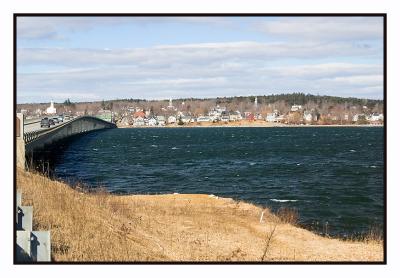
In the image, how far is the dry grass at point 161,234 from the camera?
13.1 metres

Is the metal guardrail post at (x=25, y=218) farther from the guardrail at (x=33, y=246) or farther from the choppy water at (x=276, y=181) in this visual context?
the choppy water at (x=276, y=181)

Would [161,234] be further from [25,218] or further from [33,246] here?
[33,246]

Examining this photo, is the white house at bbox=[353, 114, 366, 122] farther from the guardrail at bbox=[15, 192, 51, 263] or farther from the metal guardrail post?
the guardrail at bbox=[15, 192, 51, 263]

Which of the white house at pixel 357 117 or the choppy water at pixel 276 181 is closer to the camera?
the choppy water at pixel 276 181

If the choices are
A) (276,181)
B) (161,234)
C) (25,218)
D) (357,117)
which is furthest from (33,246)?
(357,117)

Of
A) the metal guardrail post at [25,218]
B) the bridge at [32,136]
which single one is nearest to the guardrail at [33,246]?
the metal guardrail post at [25,218]

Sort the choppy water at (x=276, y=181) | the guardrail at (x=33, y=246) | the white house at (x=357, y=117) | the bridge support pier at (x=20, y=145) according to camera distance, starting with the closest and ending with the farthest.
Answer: the guardrail at (x=33, y=246), the bridge support pier at (x=20, y=145), the choppy water at (x=276, y=181), the white house at (x=357, y=117)

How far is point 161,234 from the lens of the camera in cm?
1778

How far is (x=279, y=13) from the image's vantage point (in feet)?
32.0

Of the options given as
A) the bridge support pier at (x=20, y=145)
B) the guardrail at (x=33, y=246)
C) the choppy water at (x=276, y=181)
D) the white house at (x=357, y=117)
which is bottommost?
the choppy water at (x=276, y=181)

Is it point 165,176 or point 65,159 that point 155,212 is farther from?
point 65,159

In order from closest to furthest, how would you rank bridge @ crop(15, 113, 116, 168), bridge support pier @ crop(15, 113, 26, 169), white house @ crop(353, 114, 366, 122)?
bridge support pier @ crop(15, 113, 26, 169) < bridge @ crop(15, 113, 116, 168) < white house @ crop(353, 114, 366, 122)

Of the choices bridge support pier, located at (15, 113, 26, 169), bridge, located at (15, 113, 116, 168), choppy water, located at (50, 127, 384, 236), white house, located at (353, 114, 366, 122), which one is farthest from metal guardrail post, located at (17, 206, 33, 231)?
white house, located at (353, 114, 366, 122)

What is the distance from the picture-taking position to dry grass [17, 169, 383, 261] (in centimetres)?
1315
